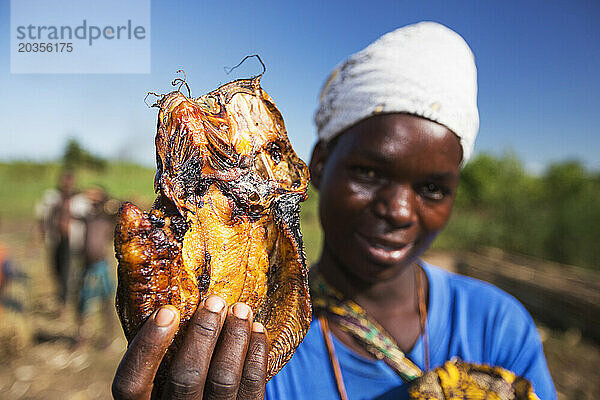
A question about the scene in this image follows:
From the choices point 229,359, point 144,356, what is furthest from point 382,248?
point 144,356

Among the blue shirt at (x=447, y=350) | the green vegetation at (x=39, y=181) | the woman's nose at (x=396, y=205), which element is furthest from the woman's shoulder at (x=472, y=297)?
the green vegetation at (x=39, y=181)

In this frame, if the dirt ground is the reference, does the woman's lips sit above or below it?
above

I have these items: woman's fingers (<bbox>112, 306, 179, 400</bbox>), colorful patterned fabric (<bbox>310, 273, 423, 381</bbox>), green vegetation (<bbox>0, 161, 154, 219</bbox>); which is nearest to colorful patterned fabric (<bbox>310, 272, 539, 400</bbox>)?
colorful patterned fabric (<bbox>310, 273, 423, 381</bbox>)

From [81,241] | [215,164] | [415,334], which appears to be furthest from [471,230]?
[215,164]

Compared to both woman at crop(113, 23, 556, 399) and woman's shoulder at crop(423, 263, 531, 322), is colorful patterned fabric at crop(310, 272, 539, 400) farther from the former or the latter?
woman's shoulder at crop(423, 263, 531, 322)

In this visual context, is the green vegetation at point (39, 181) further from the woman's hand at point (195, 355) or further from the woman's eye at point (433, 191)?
the woman's hand at point (195, 355)

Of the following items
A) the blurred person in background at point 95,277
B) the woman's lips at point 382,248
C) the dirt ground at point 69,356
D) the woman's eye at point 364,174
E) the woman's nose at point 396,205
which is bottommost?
the dirt ground at point 69,356
